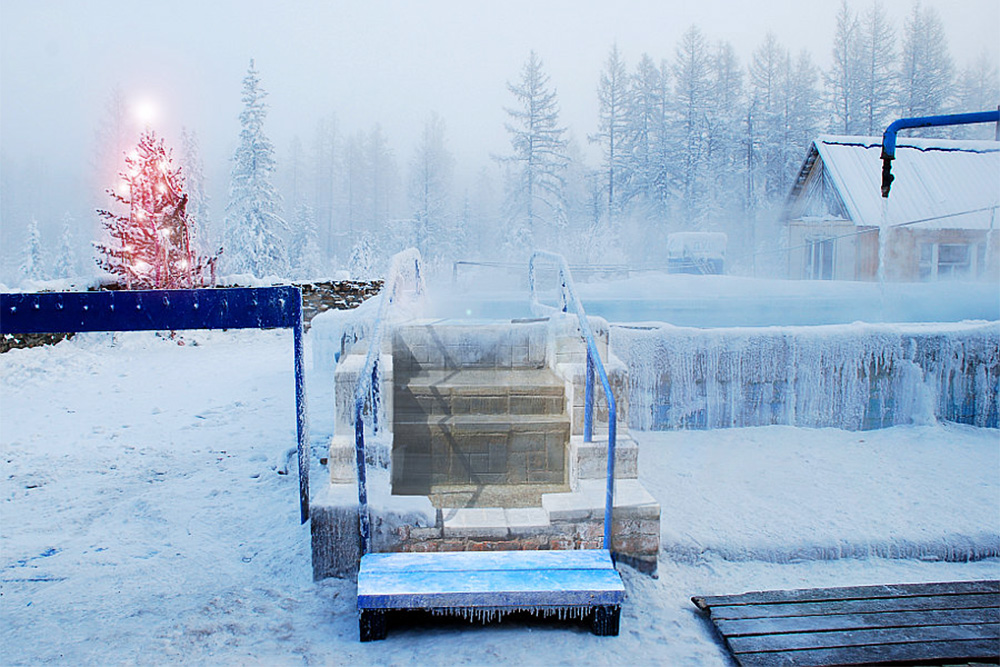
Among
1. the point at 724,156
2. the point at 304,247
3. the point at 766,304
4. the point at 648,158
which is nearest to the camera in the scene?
the point at 766,304

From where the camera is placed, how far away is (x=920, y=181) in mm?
18453

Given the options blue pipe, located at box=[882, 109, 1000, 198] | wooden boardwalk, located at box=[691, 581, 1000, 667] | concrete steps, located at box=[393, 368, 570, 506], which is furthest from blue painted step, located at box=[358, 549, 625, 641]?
blue pipe, located at box=[882, 109, 1000, 198]

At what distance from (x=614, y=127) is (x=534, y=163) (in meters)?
7.80

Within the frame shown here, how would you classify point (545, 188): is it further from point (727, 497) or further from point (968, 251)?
point (727, 497)

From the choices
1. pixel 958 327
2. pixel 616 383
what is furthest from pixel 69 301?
pixel 958 327

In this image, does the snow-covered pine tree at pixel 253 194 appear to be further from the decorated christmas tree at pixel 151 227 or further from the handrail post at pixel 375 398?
the handrail post at pixel 375 398

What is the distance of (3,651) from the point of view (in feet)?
10.5

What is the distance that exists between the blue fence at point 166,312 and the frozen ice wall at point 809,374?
367 cm

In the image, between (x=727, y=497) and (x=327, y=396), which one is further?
(x=327, y=396)

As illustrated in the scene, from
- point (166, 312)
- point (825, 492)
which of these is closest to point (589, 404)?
point (825, 492)

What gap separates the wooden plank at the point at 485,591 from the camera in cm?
319

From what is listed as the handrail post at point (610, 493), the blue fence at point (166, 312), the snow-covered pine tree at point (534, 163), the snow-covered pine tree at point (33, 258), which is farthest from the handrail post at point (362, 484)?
the snow-covered pine tree at point (33, 258)

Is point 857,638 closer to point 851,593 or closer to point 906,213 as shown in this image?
point 851,593

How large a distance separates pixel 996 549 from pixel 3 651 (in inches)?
257
